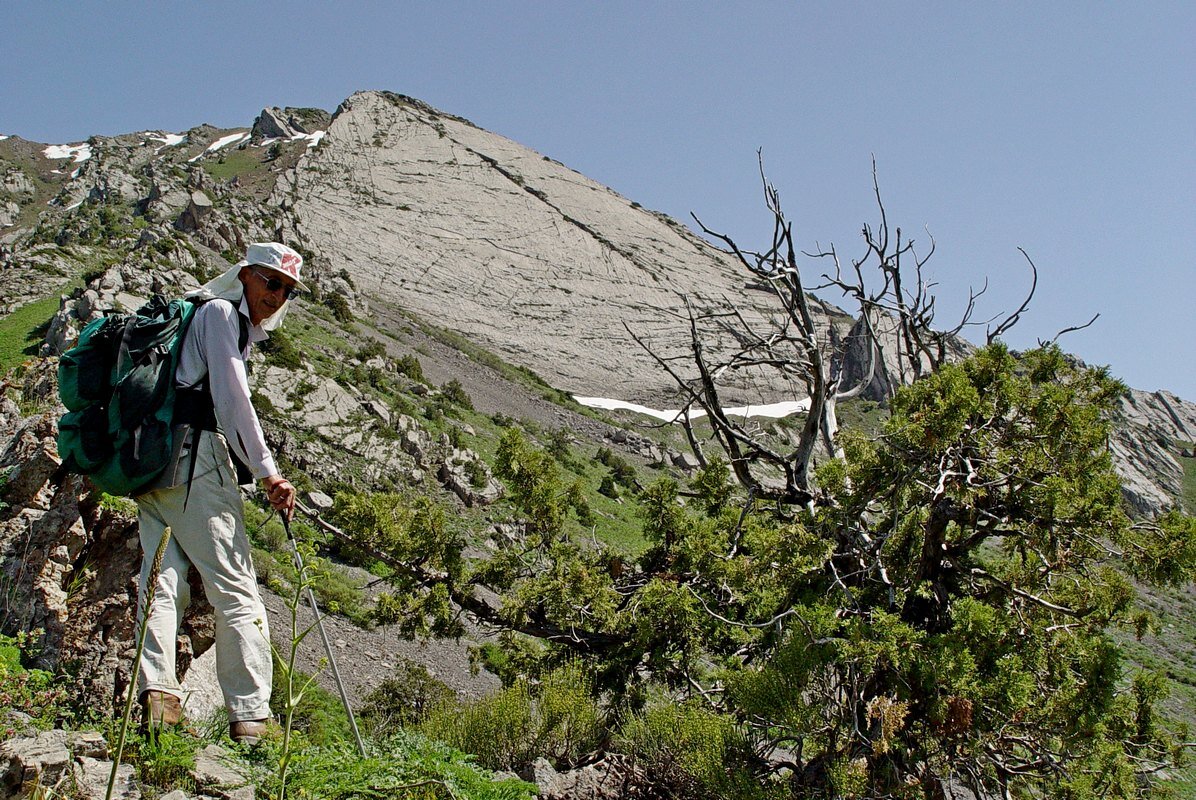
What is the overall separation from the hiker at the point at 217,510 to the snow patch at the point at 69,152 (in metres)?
122

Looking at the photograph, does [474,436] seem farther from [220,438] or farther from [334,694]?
[220,438]

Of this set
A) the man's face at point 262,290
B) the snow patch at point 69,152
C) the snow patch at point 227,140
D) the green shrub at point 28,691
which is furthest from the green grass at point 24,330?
the snow patch at point 69,152

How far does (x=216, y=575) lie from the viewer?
2.68m

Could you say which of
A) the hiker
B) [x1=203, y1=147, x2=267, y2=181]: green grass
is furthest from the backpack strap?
[x1=203, y1=147, x2=267, y2=181]: green grass

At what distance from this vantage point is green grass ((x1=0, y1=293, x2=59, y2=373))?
16.8 meters

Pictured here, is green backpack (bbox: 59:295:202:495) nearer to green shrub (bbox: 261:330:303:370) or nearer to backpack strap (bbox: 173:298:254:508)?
backpack strap (bbox: 173:298:254:508)

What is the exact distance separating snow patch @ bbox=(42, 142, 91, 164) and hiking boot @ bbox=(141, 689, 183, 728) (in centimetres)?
12230

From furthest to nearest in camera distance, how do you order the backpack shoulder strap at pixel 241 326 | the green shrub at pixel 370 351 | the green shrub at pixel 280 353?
the green shrub at pixel 370 351, the green shrub at pixel 280 353, the backpack shoulder strap at pixel 241 326

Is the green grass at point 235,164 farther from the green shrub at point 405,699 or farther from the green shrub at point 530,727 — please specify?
the green shrub at point 530,727

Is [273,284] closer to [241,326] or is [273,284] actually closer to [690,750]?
[241,326]

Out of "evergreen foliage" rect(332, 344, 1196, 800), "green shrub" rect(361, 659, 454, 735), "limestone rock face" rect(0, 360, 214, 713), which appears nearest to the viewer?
"limestone rock face" rect(0, 360, 214, 713)

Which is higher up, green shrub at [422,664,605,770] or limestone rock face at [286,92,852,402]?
limestone rock face at [286,92,852,402]

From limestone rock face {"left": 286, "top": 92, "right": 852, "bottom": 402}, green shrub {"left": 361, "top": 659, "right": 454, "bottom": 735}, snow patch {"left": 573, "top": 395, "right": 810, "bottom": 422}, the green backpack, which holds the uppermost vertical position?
limestone rock face {"left": 286, "top": 92, "right": 852, "bottom": 402}

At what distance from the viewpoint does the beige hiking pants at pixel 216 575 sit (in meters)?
2.66
